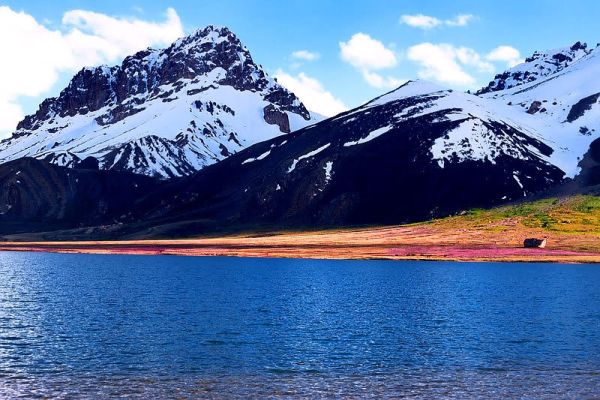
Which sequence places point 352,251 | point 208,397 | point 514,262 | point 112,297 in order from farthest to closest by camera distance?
point 352,251 < point 514,262 < point 112,297 < point 208,397

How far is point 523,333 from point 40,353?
134 ft

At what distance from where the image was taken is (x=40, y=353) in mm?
48906

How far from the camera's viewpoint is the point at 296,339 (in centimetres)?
5656

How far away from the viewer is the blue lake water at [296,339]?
40969 millimetres

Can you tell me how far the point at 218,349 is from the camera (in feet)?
170

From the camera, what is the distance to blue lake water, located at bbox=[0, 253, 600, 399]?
41.0 m

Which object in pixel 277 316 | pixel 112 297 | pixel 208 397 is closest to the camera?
pixel 208 397

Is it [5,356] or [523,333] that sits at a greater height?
[5,356]

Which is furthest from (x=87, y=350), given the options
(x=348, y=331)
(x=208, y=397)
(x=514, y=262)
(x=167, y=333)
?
(x=514, y=262)

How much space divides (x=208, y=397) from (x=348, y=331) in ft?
83.3

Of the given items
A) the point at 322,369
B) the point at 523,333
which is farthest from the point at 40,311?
the point at 523,333

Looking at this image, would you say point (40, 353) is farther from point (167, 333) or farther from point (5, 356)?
point (167, 333)

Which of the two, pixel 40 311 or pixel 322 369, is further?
pixel 40 311

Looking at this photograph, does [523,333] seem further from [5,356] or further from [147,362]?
[5,356]
